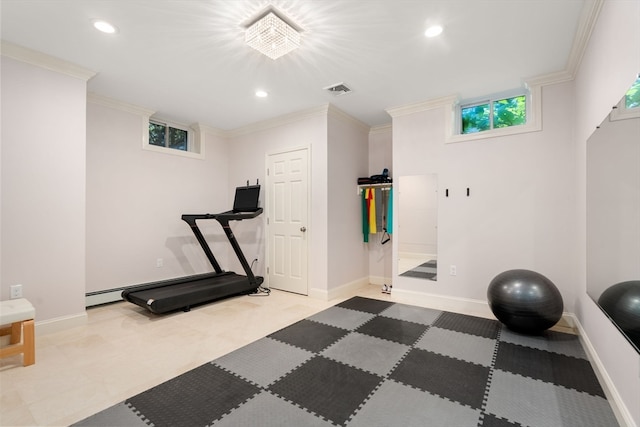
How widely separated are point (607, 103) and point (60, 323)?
17.3 ft

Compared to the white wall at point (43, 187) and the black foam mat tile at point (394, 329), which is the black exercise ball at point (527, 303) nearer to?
the black foam mat tile at point (394, 329)

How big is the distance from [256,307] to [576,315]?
3689 millimetres

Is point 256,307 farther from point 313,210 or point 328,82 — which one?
point 328,82

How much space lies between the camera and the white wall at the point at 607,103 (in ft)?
5.28

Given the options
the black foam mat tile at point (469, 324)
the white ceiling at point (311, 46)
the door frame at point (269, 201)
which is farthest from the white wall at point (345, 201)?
the black foam mat tile at point (469, 324)

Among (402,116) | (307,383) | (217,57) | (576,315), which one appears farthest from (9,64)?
(576,315)

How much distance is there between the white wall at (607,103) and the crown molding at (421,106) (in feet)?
4.26

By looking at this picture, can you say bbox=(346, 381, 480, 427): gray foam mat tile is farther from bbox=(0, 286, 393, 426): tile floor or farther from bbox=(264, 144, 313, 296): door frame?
bbox=(264, 144, 313, 296): door frame

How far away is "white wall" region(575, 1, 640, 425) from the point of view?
63.4 inches

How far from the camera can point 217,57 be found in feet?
9.86

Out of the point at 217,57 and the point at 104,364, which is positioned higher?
the point at 217,57

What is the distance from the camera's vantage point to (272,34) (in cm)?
252

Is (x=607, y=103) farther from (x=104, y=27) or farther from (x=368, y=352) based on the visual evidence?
(x=104, y=27)

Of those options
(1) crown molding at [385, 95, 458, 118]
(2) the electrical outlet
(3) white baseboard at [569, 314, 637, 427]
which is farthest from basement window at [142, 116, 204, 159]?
(3) white baseboard at [569, 314, 637, 427]
